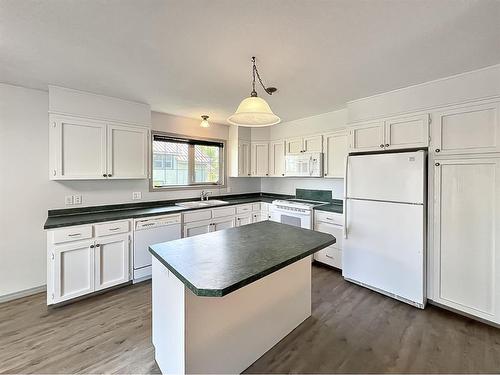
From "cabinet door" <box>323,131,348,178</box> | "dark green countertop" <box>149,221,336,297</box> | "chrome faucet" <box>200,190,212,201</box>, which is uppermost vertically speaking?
"cabinet door" <box>323,131,348,178</box>

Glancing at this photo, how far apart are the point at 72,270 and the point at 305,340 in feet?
8.26

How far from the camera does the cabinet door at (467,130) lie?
2.13 meters

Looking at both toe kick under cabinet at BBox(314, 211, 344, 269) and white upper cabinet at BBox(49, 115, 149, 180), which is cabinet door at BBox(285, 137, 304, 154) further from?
white upper cabinet at BBox(49, 115, 149, 180)

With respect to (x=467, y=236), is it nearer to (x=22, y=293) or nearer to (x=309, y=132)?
(x=309, y=132)

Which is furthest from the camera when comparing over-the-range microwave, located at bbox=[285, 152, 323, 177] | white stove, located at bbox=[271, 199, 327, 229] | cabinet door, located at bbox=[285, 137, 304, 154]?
cabinet door, located at bbox=[285, 137, 304, 154]

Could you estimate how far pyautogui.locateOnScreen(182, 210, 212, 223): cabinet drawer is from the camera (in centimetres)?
347

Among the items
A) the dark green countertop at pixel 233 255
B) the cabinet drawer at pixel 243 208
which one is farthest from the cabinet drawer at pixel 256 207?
the dark green countertop at pixel 233 255

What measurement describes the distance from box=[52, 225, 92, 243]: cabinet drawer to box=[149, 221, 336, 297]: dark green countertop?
4.60 ft

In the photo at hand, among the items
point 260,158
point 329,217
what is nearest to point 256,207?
point 260,158

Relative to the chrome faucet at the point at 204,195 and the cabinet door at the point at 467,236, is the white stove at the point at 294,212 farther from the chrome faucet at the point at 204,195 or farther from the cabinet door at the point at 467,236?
the cabinet door at the point at 467,236

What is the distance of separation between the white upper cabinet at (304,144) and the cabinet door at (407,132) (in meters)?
1.16

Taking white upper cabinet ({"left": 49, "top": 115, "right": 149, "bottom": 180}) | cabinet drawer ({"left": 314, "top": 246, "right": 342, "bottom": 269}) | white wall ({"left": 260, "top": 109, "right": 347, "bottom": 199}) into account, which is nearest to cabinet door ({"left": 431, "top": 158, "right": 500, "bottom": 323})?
cabinet drawer ({"left": 314, "top": 246, "right": 342, "bottom": 269})

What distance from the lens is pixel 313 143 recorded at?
393 cm

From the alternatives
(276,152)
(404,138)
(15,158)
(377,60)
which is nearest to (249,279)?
(377,60)
